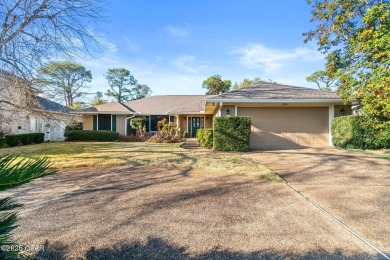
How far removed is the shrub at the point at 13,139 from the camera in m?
13.2

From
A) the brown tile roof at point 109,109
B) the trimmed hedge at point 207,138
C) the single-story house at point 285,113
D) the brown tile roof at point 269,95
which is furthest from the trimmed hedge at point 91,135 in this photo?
the brown tile roof at point 269,95

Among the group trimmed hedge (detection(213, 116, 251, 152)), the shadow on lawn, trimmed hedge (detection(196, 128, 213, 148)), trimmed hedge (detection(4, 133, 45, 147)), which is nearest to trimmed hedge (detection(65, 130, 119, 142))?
trimmed hedge (detection(4, 133, 45, 147))

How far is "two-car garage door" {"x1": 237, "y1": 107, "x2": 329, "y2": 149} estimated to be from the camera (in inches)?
482

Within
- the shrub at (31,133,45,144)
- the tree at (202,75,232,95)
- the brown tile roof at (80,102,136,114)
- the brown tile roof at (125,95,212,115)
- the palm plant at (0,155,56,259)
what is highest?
the tree at (202,75,232,95)

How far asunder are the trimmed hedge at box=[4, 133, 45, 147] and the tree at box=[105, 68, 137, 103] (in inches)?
1131

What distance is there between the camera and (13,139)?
13.6m

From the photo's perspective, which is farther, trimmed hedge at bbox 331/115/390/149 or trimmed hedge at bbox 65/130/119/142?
trimmed hedge at bbox 65/130/119/142

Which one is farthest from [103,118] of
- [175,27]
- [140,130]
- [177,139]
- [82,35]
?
[82,35]

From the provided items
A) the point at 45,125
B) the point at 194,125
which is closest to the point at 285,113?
the point at 194,125

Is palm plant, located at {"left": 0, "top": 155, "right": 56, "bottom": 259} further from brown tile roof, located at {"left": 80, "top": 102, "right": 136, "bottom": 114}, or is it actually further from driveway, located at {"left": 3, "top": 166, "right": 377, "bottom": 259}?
brown tile roof, located at {"left": 80, "top": 102, "right": 136, "bottom": 114}

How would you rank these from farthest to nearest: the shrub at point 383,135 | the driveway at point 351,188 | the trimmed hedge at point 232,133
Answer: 1. the trimmed hedge at point 232,133
2. the shrub at point 383,135
3. the driveway at point 351,188

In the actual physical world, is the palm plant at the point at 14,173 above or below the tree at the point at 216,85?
below

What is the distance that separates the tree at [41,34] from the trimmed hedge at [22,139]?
7.62m

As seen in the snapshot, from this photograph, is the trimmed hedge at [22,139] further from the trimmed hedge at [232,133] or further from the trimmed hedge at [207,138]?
the trimmed hedge at [232,133]
